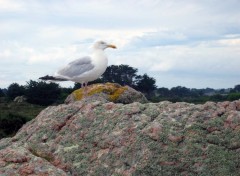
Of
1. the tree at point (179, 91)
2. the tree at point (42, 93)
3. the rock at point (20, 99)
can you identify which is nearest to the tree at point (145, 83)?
the tree at point (42, 93)

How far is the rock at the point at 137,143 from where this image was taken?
245 inches

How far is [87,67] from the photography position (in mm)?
13305

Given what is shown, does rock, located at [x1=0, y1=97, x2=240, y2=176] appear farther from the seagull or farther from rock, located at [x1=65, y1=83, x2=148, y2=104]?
the seagull

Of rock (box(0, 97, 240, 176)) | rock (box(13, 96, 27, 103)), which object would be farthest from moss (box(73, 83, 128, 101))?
rock (box(13, 96, 27, 103))

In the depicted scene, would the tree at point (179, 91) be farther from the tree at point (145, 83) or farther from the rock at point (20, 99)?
the rock at point (20, 99)

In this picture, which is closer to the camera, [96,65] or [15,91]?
[96,65]

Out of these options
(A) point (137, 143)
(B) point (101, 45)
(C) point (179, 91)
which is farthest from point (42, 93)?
(A) point (137, 143)

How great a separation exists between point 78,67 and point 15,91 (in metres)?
69.6

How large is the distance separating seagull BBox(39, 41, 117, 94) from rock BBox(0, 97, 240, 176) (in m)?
5.65

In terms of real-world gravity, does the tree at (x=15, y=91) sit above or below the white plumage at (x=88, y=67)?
above

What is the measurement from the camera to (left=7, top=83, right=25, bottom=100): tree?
79.9 m

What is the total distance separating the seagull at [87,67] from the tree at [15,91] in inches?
2630

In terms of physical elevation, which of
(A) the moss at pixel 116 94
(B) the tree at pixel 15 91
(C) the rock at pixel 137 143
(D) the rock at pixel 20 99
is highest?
(B) the tree at pixel 15 91

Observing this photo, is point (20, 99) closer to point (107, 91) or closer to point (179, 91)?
point (179, 91)
